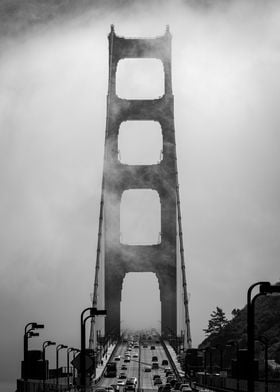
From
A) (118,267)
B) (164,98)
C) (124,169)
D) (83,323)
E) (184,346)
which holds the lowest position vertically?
(83,323)

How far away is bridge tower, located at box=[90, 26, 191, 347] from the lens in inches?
3558

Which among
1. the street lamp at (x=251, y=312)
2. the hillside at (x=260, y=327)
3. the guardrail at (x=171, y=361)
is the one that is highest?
the hillside at (x=260, y=327)

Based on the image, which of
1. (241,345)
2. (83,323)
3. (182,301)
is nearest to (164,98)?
(182,301)

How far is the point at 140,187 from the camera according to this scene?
9038cm

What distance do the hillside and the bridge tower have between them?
40.6ft

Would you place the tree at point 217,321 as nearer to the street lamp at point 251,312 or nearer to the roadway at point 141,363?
the roadway at point 141,363

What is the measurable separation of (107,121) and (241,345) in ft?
83.7

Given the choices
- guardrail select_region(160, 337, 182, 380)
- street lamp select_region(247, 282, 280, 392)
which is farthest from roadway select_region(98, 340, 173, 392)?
street lamp select_region(247, 282, 280, 392)

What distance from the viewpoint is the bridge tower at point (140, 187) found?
9038 centimetres

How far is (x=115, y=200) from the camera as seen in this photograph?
90.8 metres

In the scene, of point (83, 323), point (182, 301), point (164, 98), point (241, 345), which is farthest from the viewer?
point (241, 345)

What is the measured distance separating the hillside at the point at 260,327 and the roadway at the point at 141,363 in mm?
10090

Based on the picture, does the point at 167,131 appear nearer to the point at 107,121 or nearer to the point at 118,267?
the point at 107,121

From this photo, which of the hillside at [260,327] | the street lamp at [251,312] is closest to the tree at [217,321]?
the hillside at [260,327]
